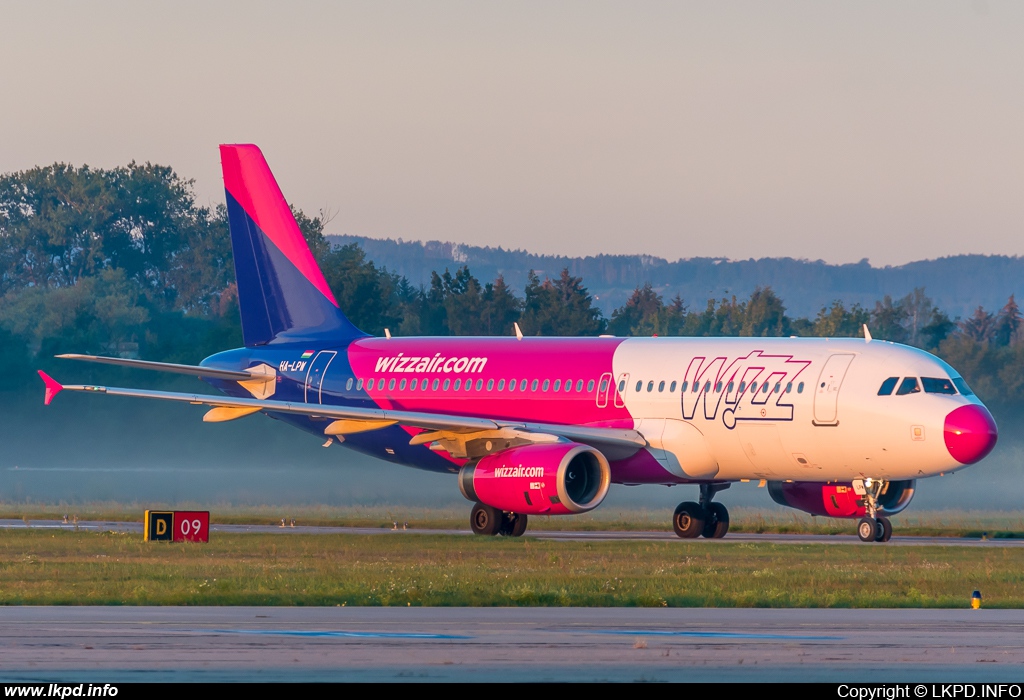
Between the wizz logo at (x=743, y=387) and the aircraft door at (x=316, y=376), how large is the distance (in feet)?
29.9

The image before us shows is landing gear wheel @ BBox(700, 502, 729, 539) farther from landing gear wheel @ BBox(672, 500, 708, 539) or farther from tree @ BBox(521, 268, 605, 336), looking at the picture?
tree @ BBox(521, 268, 605, 336)

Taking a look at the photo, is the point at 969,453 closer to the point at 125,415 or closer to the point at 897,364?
the point at 897,364

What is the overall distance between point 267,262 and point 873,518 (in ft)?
53.9

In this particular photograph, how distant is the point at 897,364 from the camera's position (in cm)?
3167

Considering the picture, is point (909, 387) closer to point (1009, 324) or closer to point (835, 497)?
point (835, 497)

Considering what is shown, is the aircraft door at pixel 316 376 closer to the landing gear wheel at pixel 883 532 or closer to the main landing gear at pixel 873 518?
the main landing gear at pixel 873 518

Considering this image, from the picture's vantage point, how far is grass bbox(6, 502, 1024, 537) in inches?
1501

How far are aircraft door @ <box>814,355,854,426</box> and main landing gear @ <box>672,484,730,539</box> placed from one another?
346 cm

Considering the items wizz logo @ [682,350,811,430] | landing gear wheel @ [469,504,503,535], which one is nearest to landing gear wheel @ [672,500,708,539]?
wizz logo @ [682,350,811,430]

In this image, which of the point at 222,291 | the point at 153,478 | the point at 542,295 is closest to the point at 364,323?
the point at 542,295

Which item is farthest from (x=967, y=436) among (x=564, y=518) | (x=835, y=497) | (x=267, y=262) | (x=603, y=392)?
(x=267, y=262)

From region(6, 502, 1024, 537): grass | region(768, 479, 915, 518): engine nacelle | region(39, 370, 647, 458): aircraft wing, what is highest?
region(39, 370, 647, 458): aircraft wing

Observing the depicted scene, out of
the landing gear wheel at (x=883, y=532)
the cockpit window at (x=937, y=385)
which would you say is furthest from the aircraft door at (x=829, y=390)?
the landing gear wheel at (x=883, y=532)

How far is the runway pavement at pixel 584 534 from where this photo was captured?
32.9m
